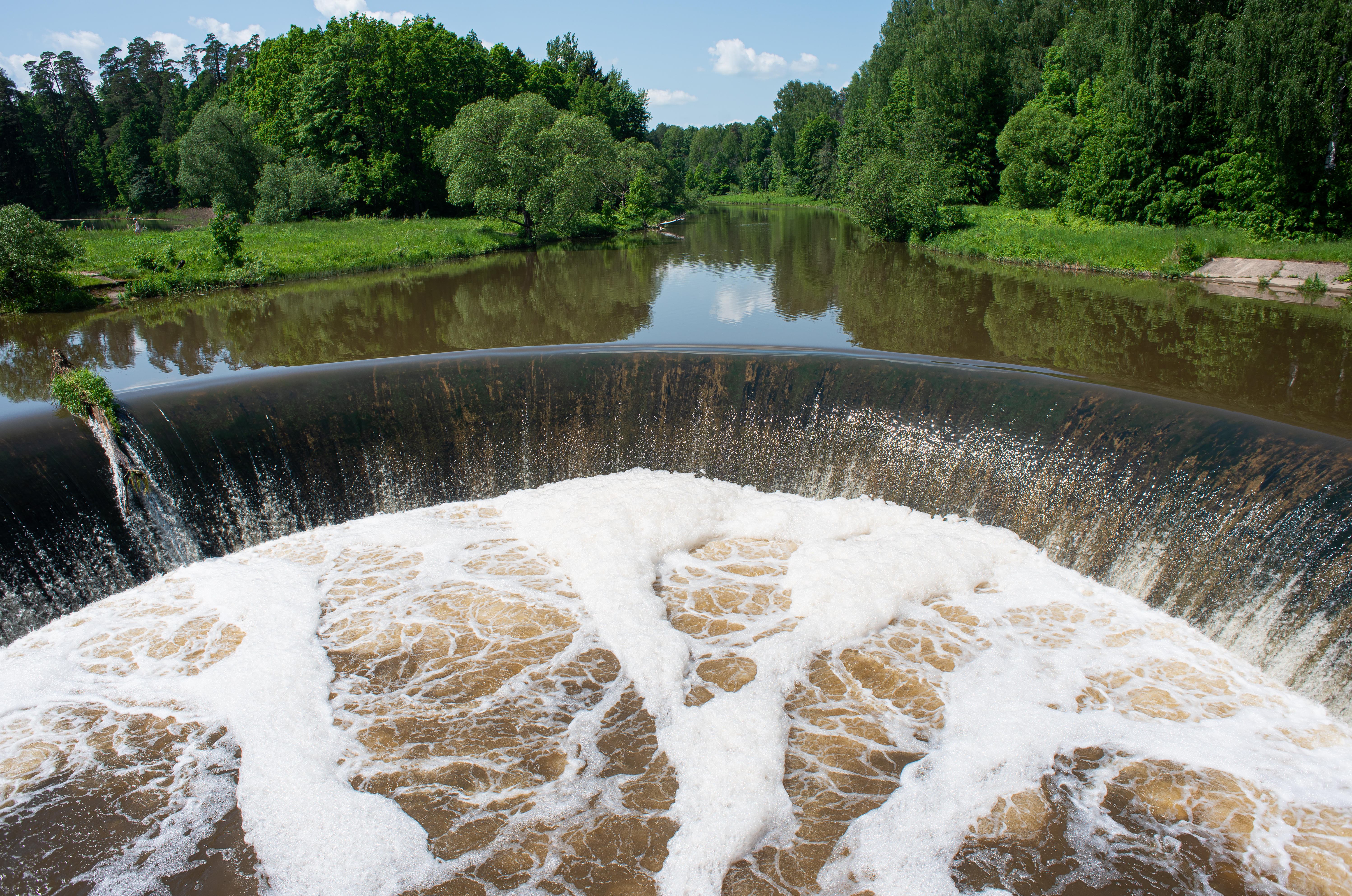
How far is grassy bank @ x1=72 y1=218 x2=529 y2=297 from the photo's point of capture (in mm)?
18703

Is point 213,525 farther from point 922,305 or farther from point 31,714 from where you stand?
point 922,305

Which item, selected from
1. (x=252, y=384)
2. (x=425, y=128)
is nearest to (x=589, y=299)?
(x=252, y=384)

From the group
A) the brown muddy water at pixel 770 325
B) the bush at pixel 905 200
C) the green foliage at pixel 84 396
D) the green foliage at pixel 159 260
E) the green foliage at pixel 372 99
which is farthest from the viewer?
the green foliage at pixel 372 99

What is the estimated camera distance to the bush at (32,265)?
1536 centimetres

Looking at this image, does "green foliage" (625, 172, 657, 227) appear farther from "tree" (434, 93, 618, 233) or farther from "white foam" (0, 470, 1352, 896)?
"white foam" (0, 470, 1352, 896)

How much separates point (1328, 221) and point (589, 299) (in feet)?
60.0

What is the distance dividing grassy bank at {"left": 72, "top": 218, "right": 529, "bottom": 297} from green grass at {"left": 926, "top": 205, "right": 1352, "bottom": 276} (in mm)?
18255

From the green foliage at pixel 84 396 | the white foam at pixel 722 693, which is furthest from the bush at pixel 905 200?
the green foliage at pixel 84 396

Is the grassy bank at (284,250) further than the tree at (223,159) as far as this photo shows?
No

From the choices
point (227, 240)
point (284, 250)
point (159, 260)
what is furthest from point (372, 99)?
point (159, 260)

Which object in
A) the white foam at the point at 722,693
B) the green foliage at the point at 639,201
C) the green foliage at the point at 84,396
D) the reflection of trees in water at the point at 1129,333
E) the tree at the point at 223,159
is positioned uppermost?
Answer: the tree at the point at 223,159

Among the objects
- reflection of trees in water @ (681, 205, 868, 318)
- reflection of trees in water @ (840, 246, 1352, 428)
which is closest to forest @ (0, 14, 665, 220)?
reflection of trees in water @ (681, 205, 868, 318)

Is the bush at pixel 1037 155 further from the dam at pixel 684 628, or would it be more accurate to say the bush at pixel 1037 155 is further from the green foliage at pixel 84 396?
the green foliage at pixel 84 396

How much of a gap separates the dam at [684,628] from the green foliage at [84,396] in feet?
0.63
